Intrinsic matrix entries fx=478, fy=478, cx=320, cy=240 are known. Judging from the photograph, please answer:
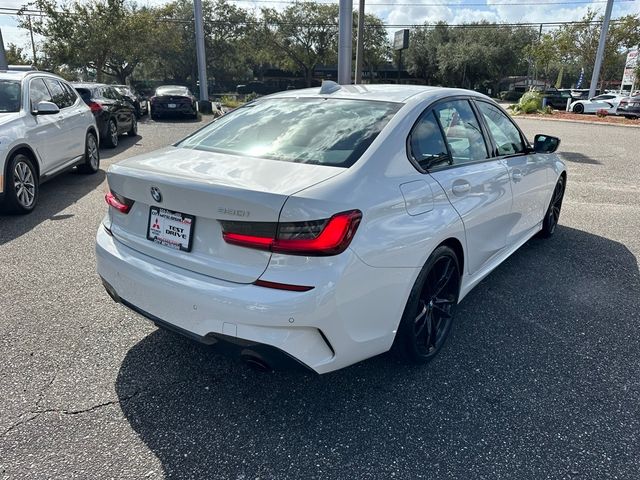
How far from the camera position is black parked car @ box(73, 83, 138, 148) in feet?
35.6

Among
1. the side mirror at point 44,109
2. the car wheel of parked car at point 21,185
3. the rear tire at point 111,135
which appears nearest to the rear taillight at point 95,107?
the rear tire at point 111,135

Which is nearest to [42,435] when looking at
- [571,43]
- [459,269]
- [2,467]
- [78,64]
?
[2,467]

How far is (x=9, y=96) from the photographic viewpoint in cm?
620

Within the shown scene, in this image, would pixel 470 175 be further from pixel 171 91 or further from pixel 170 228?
pixel 171 91

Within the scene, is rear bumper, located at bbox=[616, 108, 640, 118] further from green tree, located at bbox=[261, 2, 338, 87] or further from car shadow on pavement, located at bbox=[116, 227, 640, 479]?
green tree, located at bbox=[261, 2, 338, 87]

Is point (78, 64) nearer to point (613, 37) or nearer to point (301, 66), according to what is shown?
point (301, 66)

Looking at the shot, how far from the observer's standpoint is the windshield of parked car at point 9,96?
6.08 metres

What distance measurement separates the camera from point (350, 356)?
7.67 ft

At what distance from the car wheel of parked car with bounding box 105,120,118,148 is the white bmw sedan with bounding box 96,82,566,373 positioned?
8956mm

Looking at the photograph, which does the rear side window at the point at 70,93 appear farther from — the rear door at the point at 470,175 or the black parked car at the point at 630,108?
the black parked car at the point at 630,108

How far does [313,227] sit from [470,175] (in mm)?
1505

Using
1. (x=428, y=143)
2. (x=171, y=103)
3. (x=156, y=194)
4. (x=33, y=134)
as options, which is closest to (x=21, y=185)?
(x=33, y=134)

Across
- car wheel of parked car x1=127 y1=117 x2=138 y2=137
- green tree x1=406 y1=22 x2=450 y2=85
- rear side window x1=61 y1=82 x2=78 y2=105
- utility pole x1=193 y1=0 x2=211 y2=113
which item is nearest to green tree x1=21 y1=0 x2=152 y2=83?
utility pole x1=193 y1=0 x2=211 y2=113

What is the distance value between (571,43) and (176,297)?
156ft
